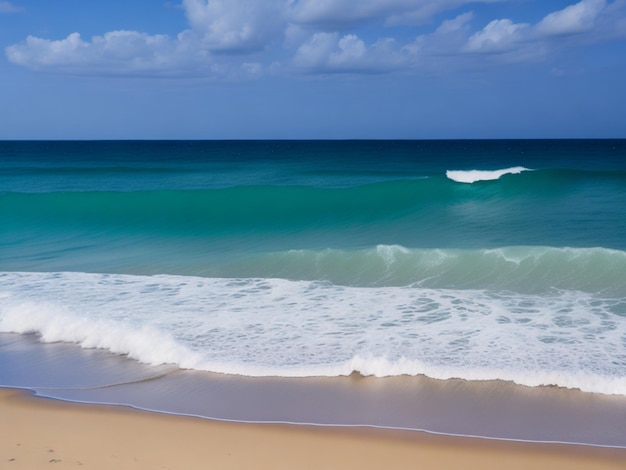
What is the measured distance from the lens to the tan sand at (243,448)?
4.85 metres

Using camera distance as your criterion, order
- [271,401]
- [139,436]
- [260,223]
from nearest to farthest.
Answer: [139,436], [271,401], [260,223]

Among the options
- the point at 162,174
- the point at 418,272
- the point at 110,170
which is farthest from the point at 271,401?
the point at 110,170

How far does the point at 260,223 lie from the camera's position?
1800cm

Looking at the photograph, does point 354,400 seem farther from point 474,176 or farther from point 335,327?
point 474,176

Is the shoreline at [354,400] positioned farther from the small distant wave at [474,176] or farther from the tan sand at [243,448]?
the small distant wave at [474,176]

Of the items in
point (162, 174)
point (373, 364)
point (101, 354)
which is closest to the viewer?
point (373, 364)

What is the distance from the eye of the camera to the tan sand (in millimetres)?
4852

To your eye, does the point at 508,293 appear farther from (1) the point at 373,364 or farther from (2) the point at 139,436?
(2) the point at 139,436

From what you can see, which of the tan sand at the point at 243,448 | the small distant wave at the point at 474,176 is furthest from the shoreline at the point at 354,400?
the small distant wave at the point at 474,176

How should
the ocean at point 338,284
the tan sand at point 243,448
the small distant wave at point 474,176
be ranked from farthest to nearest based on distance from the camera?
the small distant wave at point 474,176 → the ocean at point 338,284 → the tan sand at point 243,448

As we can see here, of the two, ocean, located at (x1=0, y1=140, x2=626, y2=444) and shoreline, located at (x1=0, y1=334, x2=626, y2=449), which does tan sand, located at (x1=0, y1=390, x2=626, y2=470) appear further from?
ocean, located at (x1=0, y1=140, x2=626, y2=444)

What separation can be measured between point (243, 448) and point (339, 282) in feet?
18.4

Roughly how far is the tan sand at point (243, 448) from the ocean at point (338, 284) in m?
1.23

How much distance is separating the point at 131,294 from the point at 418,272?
460 centimetres
